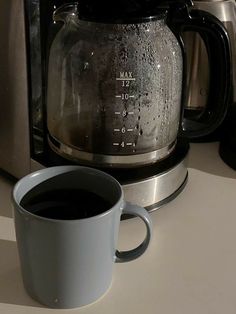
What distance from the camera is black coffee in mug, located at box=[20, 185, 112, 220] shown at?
19.7 inches

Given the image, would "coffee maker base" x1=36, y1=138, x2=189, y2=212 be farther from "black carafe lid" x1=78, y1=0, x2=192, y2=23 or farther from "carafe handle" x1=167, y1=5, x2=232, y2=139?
"black carafe lid" x1=78, y1=0, x2=192, y2=23

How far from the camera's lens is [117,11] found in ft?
1.91

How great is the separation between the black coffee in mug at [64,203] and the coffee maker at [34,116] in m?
0.09

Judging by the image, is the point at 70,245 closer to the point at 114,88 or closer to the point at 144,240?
the point at 144,240

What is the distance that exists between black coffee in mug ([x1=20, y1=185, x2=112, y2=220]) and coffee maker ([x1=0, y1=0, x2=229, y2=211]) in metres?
0.09

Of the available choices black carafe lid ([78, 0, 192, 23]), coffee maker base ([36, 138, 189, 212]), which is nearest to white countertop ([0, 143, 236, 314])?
coffee maker base ([36, 138, 189, 212])

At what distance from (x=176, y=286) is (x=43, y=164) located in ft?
0.73

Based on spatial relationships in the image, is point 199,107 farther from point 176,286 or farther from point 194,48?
point 176,286

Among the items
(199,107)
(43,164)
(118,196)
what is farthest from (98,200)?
(199,107)

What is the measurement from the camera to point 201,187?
0.72 metres

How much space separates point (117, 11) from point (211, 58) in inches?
5.1

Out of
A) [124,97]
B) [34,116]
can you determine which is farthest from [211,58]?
[34,116]

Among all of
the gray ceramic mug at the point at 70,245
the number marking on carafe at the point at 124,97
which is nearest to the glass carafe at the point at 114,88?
the number marking on carafe at the point at 124,97

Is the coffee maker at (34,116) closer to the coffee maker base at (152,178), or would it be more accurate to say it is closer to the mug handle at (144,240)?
the coffee maker base at (152,178)
